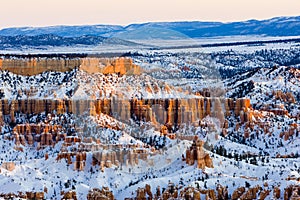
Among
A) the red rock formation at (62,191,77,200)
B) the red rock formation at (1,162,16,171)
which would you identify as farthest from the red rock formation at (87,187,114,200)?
the red rock formation at (1,162,16,171)

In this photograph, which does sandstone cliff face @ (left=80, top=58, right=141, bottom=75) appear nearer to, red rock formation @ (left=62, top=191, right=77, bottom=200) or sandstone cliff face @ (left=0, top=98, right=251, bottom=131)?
sandstone cliff face @ (left=0, top=98, right=251, bottom=131)

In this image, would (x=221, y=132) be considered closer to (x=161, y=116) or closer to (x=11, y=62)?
(x=161, y=116)

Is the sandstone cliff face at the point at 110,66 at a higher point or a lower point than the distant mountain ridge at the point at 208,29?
higher

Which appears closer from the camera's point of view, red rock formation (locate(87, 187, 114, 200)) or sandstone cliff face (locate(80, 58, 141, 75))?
red rock formation (locate(87, 187, 114, 200))

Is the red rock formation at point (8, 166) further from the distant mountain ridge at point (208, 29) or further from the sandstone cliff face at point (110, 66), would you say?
the distant mountain ridge at point (208, 29)

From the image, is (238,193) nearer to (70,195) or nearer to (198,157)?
(198,157)

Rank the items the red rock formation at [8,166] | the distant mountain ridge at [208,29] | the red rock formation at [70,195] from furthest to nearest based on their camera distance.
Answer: the distant mountain ridge at [208,29], the red rock formation at [8,166], the red rock formation at [70,195]

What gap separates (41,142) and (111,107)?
206 inches

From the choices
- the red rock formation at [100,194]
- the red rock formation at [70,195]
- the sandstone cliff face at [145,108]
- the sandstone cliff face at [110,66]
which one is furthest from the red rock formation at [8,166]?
the sandstone cliff face at [110,66]

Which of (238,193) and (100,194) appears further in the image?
(100,194)

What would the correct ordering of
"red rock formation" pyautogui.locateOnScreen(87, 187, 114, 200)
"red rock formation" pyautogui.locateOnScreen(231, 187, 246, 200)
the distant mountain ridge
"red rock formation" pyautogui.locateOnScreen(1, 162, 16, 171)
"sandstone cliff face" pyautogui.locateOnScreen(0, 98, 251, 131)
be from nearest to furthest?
"red rock formation" pyautogui.locateOnScreen(231, 187, 246, 200), "red rock formation" pyautogui.locateOnScreen(87, 187, 114, 200), "red rock formation" pyautogui.locateOnScreen(1, 162, 16, 171), "sandstone cliff face" pyautogui.locateOnScreen(0, 98, 251, 131), the distant mountain ridge

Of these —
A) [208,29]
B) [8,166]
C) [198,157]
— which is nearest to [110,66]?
[8,166]

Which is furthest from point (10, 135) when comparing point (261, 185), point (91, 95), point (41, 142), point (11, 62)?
point (261, 185)

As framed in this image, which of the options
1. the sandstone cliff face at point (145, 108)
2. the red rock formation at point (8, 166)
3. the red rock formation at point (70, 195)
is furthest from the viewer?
the sandstone cliff face at point (145, 108)
